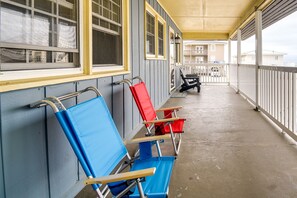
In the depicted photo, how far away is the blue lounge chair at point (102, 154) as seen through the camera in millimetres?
1546

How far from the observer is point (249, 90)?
7520 millimetres

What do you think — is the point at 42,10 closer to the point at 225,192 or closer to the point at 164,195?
the point at 164,195

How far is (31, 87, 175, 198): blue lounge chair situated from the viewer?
5.07 ft

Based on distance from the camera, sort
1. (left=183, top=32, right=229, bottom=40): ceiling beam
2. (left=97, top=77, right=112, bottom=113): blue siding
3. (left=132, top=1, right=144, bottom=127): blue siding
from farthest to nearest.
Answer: (left=183, top=32, right=229, bottom=40): ceiling beam → (left=132, top=1, right=144, bottom=127): blue siding → (left=97, top=77, right=112, bottom=113): blue siding

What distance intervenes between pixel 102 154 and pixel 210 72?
45.6 feet

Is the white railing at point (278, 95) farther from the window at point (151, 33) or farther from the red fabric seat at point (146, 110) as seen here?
the window at point (151, 33)

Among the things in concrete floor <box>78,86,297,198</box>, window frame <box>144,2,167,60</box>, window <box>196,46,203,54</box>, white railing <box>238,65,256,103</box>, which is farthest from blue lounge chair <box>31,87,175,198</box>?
window <box>196,46,203,54</box>

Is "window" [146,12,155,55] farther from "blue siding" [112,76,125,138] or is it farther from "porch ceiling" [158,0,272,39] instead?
"blue siding" [112,76,125,138]

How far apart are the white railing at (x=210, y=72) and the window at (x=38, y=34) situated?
1223cm

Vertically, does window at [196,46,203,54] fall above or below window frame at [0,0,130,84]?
above

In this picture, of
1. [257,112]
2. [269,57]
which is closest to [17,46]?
[257,112]

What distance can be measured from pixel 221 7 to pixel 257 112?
9.62 feet

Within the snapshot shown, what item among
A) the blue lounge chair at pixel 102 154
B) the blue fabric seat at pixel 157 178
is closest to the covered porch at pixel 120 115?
the blue lounge chair at pixel 102 154

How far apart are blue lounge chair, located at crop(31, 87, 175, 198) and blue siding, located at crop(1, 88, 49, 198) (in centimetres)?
11
